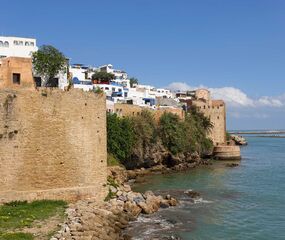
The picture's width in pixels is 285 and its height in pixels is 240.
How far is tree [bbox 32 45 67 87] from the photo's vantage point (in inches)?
1114

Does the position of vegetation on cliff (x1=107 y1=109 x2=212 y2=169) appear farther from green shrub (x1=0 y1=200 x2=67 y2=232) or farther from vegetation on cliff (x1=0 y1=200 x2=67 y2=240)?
vegetation on cliff (x1=0 y1=200 x2=67 y2=240)

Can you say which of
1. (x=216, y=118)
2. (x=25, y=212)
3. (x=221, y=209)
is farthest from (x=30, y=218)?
(x=216, y=118)

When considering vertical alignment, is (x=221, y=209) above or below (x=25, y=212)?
below

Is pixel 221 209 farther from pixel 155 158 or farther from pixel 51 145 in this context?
pixel 155 158

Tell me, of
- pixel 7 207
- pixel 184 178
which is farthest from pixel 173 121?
pixel 7 207

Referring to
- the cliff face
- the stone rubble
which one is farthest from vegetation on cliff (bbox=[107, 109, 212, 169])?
the stone rubble

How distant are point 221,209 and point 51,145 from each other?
32.0 ft

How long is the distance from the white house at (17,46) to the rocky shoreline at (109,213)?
15887 mm

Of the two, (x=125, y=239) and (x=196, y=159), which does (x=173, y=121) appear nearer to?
(x=196, y=159)

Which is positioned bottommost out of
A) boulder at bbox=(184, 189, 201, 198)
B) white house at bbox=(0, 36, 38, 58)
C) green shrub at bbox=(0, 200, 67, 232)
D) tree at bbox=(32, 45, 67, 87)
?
boulder at bbox=(184, 189, 201, 198)

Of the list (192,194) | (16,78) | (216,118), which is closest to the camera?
(16,78)

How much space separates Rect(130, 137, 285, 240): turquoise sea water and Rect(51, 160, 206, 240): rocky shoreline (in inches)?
23.1

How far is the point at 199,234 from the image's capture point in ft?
55.0

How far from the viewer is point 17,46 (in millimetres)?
33125
